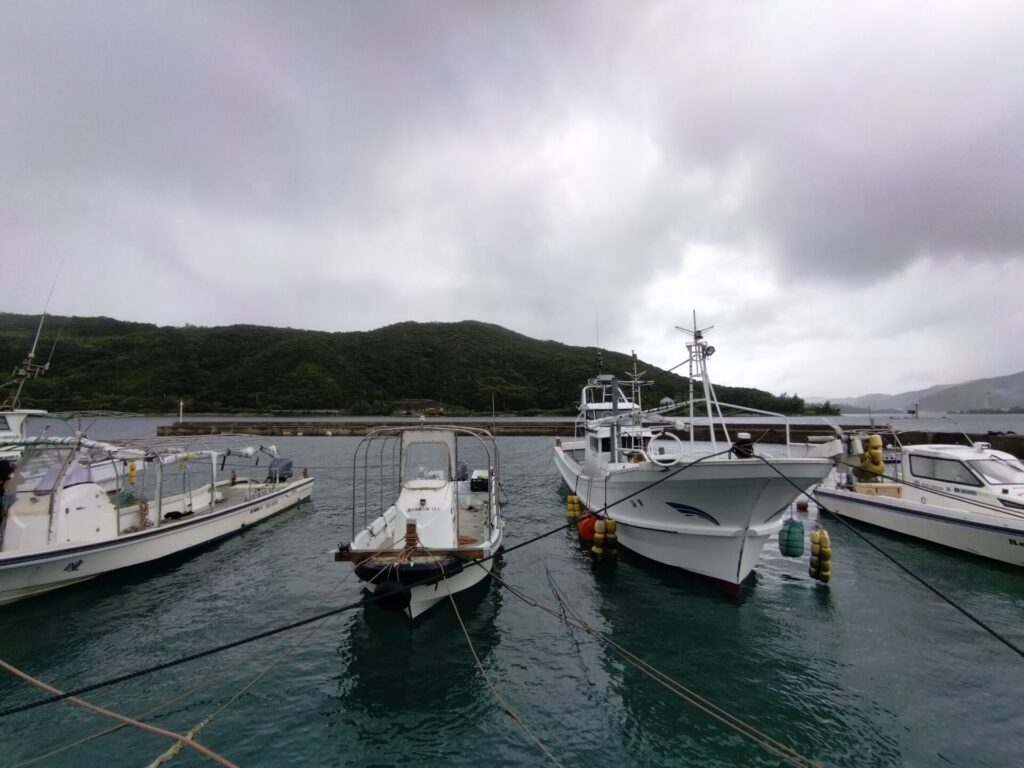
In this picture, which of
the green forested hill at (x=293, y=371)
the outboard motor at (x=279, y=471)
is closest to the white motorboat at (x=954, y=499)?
the outboard motor at (x=279, y=471)

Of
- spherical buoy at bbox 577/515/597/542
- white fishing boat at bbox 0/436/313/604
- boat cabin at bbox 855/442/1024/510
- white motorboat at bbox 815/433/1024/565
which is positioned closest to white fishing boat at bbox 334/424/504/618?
spherical buoy at bbox 577/515/597/542

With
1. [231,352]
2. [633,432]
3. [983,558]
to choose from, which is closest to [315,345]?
[231,352]

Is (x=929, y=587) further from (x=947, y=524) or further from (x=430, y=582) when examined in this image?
(x=947, y=524)

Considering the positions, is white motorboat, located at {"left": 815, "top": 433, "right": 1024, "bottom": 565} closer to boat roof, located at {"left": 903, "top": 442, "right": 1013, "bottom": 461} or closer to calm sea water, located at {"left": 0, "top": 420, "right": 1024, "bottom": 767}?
boat roof, located at {"left": 903, "top": 442, "right": 1013, "bottom": 461}

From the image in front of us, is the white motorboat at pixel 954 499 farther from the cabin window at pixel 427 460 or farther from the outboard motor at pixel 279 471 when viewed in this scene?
the outboard motor at pixel 279 471

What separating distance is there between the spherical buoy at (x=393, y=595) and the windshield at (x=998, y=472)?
1861 centimetres

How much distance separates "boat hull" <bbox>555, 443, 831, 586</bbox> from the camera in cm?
995

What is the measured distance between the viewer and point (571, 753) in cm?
627

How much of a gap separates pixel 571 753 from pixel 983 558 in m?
15.5

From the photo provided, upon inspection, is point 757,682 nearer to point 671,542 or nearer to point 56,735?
point 671,542

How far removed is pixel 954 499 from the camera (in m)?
15.1

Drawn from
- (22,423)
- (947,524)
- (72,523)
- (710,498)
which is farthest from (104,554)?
(947,524)

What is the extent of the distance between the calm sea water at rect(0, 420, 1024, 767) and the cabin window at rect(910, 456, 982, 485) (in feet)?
10.0

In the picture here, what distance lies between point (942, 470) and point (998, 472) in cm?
134
